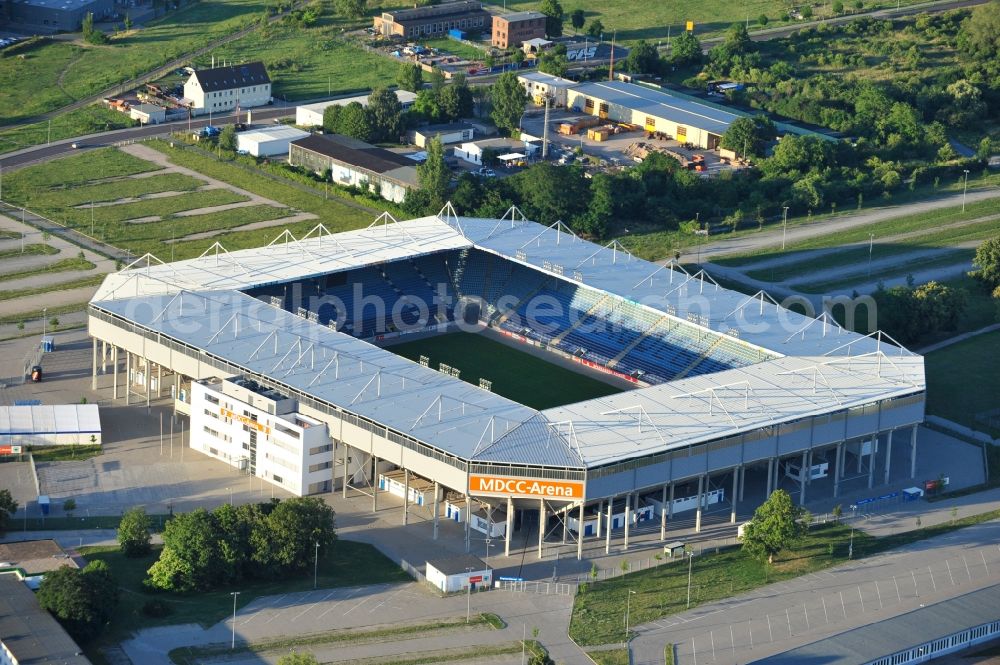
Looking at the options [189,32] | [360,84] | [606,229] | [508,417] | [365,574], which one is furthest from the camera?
[189,32]

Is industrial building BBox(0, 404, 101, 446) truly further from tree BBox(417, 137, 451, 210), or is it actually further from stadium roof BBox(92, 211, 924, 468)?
tree BBox(417, 137, 451, 210)

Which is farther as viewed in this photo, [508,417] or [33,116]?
[33,116]

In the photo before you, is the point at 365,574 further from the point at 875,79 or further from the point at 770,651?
the point at 875,79

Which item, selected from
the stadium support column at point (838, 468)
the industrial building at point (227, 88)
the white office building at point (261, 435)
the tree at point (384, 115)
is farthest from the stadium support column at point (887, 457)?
the industrial building at point (227, 88)

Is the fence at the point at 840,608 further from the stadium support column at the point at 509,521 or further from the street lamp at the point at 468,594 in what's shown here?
the stadium support column at the point at 509,521

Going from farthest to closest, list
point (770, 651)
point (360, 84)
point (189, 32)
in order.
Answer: point (189, 32)
point (360, 84)
point (770, 651)

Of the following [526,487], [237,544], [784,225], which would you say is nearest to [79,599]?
[237,544]

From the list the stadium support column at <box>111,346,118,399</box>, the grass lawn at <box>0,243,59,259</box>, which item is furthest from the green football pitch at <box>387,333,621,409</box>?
the grass lawn at <box>0,243,59,259</box>

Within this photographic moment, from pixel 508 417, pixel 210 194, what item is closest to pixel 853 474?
pixel 508 417
